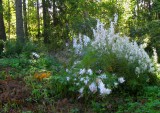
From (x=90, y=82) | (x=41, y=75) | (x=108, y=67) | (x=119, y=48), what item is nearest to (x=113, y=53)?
(x=119, y=48)

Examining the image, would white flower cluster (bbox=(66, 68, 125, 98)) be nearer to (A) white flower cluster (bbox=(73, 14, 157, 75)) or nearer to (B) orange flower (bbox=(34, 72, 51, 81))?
(A) white flower cluster (bbox=(73, 14, 157, 75))

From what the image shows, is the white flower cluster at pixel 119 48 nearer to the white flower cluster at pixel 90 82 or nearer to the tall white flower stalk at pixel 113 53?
the tall white flower stalk at pixel 113 53

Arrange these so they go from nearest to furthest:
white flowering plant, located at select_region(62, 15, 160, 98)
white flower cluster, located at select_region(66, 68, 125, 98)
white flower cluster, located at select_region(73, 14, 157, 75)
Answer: white flower cluster, located at select_region(66, 68, 125, 98), white flowering plant, located at select_region(62, 15, 160, 98), white flower cluster, located at select_region(73, 14, 157, 75)

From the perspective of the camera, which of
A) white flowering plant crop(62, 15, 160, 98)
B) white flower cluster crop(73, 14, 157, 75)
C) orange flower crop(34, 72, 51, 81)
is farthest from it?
orange flower crop(34, 72, 51, 81)

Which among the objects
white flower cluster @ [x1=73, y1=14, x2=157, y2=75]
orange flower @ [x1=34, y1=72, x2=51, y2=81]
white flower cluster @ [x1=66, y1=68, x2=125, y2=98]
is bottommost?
white flower cluster @ [x1=66, y1=68, x2=125, y2=98]

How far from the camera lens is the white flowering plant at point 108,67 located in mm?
4734

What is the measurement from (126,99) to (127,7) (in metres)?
20.0

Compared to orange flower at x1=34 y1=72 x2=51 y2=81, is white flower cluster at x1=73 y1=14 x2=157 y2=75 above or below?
above

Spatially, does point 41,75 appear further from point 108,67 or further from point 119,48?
point 119,48

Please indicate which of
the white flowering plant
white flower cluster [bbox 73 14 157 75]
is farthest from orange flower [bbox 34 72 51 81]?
white flower cluster [bbox 73 14 157 75]

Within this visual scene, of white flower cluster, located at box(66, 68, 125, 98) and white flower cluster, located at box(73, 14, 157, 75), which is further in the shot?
white flower cluster, located at box(73, 14, 157, 75)

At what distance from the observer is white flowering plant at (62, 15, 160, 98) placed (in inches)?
186

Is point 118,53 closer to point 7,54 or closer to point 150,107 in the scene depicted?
point 150,107

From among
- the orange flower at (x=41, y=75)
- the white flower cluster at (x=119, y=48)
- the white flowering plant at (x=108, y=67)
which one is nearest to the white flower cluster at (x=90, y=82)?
the white flowering plant at (x=108, y=67)
